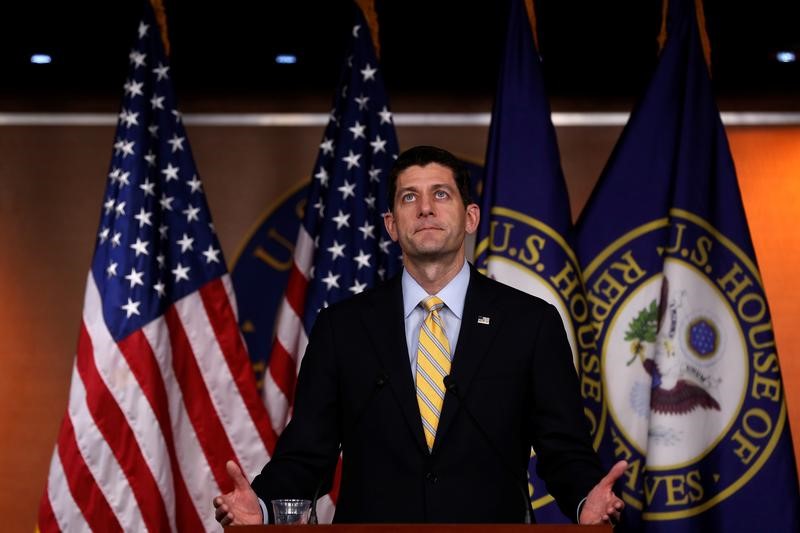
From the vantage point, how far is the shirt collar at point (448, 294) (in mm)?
2785

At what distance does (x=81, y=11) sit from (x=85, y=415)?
62.7 inches

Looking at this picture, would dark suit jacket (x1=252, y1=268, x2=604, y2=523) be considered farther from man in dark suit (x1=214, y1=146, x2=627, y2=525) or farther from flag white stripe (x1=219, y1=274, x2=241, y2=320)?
flag white stripe (x1=219, y1=274, x2=241, y2=320)

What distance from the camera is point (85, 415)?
4078mm

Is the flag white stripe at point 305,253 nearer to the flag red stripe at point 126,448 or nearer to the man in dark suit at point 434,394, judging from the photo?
the flag red stripe at point 126,448

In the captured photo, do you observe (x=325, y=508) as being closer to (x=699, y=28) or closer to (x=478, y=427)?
(x=478, y=427)

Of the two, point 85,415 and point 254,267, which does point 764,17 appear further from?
point 85,415

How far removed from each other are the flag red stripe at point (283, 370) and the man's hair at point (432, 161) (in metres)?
1.61

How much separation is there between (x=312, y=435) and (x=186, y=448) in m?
1.66

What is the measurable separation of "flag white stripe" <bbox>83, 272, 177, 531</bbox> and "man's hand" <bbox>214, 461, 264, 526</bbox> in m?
1.92

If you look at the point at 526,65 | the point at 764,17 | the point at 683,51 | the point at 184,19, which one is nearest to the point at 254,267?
the point at 184,19

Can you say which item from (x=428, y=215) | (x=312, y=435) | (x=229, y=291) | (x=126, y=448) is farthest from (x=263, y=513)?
(x=229, y=291)

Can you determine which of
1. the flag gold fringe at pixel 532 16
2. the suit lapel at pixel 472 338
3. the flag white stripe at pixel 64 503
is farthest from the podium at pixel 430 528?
the flag gold fringe at pixel 532 16

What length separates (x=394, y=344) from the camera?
2.72 meters

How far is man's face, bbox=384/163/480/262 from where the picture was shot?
2744mm
